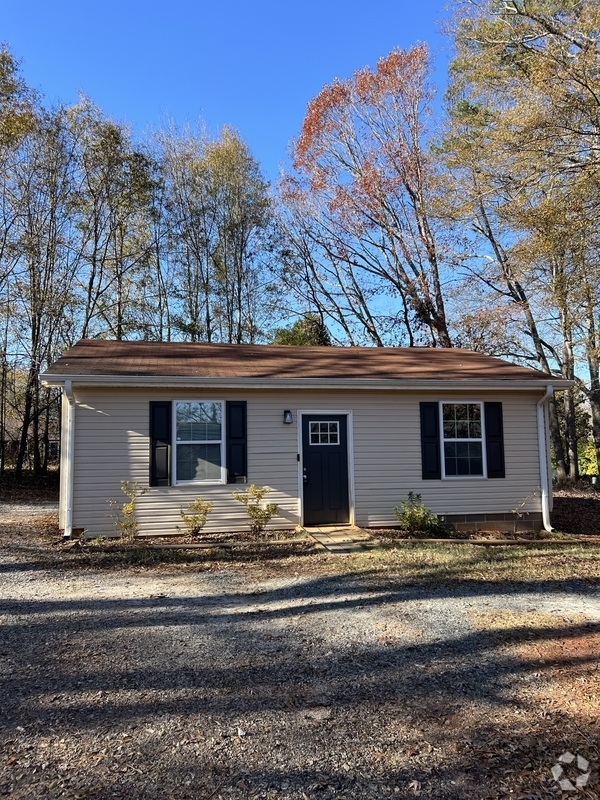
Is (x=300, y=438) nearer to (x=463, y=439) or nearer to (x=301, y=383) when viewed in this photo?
(x=301, y=383)

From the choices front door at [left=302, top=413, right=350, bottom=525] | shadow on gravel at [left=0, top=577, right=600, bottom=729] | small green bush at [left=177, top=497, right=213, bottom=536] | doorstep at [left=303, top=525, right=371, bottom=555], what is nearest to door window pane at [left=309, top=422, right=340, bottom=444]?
front door at [left=302, top=413, right=350, bottom=525]

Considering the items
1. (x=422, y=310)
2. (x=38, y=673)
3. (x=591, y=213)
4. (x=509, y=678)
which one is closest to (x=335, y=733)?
(x=509, y=678)

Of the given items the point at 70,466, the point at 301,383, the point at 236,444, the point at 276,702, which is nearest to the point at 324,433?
the point at 301,383

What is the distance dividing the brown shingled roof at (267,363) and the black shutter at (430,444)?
0.66 metres

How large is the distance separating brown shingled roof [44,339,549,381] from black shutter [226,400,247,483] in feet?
1.91

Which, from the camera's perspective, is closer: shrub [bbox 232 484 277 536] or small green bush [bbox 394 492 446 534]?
shrub [bbox 232 484 277 536]

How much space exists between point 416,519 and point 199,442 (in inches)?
144

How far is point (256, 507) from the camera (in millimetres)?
8633

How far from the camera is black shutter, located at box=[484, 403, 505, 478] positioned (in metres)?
9.61

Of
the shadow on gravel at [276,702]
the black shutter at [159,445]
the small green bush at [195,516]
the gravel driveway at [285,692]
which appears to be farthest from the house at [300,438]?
the shadow on gravel at [276,702]

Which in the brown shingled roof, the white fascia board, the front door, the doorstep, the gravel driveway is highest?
the brown shingled roof

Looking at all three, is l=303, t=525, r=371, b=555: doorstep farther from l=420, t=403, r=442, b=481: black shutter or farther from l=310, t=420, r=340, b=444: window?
l=420, t=403, r=442, b=481: black shutter

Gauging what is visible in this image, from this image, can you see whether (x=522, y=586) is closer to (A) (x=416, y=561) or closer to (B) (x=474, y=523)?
(A) (x=416, y=561)

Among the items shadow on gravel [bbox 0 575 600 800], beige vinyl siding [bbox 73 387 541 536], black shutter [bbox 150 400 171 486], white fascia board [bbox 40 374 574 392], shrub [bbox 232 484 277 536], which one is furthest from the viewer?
shrub [bbox 232 484 277 536]
